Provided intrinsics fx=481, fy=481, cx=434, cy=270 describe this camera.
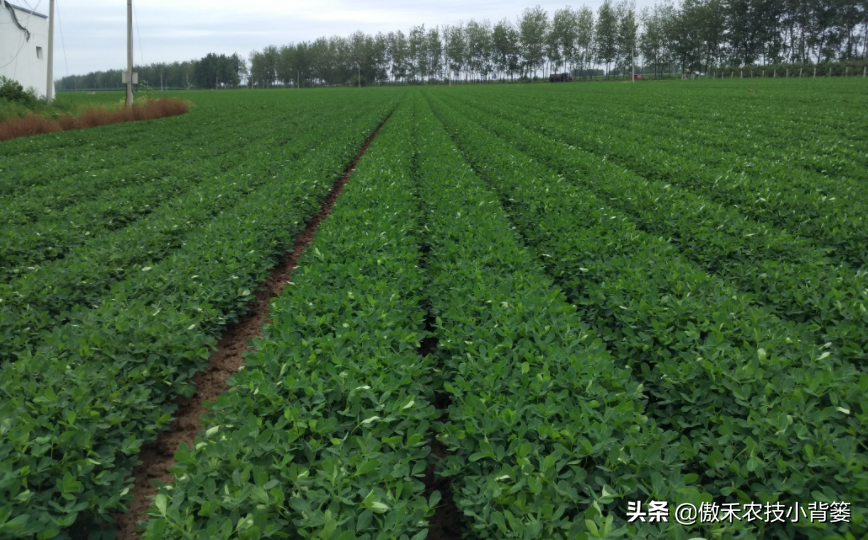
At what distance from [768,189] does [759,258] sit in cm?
314

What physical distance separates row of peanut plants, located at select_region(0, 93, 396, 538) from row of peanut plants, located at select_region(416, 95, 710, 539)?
207cm

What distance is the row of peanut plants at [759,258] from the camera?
4.27m

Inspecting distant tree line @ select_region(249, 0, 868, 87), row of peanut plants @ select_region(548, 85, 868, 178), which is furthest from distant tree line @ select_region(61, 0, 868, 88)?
row of peanut plants @ select_region(548, 85, 868, 178)

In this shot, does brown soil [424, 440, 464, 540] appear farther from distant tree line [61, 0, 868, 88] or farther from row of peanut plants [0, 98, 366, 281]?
distant tree line [61, 0, 868, 88]

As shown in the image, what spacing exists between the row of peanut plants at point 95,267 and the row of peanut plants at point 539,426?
11.8 ft

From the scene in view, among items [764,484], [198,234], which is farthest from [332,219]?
[764,484]

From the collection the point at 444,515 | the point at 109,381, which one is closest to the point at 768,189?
the point at 444,515

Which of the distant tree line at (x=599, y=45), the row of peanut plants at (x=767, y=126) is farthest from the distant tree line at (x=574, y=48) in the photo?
the row of peanut plants at (x=767, y=126)

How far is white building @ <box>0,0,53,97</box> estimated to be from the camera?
1262 inches

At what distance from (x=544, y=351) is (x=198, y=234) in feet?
18.3

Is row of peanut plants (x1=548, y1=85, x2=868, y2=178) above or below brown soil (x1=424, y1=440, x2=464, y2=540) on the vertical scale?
above

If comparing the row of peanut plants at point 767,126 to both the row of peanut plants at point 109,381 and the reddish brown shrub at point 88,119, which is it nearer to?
the row of peanut plants at point 109,381

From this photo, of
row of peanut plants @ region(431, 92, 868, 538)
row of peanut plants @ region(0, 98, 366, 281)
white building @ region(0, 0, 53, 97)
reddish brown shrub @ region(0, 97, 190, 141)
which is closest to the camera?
row of peanut plants @ region(431, 92, 868, 538)

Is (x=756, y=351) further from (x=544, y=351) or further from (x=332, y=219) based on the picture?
(x=332, y=219)
